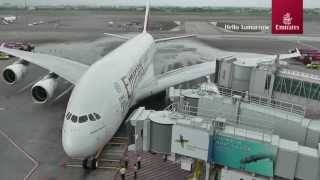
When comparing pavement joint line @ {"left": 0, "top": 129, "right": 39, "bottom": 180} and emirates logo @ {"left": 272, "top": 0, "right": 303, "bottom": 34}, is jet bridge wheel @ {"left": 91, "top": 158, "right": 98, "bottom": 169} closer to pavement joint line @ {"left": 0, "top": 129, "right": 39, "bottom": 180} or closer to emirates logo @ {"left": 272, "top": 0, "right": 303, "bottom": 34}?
pavement joint line @ {"left": 0, "top": 129, "right": 39, "bottom": 180}

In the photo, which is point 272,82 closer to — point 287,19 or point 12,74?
point 287,19

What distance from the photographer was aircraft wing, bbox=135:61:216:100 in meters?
24.4

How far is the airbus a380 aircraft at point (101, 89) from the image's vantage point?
1636 centimetres

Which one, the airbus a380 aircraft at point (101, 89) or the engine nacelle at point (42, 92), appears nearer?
the airbus a380 aircraft at point (101, 89)

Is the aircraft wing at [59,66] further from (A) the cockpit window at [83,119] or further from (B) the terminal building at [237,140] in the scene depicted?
(B) the terminal building at [237,140]

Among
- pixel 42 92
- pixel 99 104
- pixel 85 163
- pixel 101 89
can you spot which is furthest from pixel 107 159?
pixel 42 92

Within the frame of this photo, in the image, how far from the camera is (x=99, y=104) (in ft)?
56.3

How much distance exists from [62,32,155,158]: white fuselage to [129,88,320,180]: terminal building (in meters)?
4.00

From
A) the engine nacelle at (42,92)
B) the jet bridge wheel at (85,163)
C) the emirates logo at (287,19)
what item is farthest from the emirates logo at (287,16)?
the engine nacelle at (42,92)

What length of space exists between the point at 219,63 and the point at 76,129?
9.32 m

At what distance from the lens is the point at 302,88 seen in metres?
18.7

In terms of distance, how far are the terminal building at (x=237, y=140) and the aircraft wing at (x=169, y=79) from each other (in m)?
10.3

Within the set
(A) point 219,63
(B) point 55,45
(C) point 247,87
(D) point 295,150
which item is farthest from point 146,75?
(B) point 55,45

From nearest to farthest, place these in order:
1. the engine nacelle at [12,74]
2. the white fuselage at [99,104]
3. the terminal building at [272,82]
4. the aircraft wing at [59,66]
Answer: the white fuselage at [99,104]
the terminal building at [272,82]
the aircraft wing at [59,66]
the engine nacelle at [12,74]
